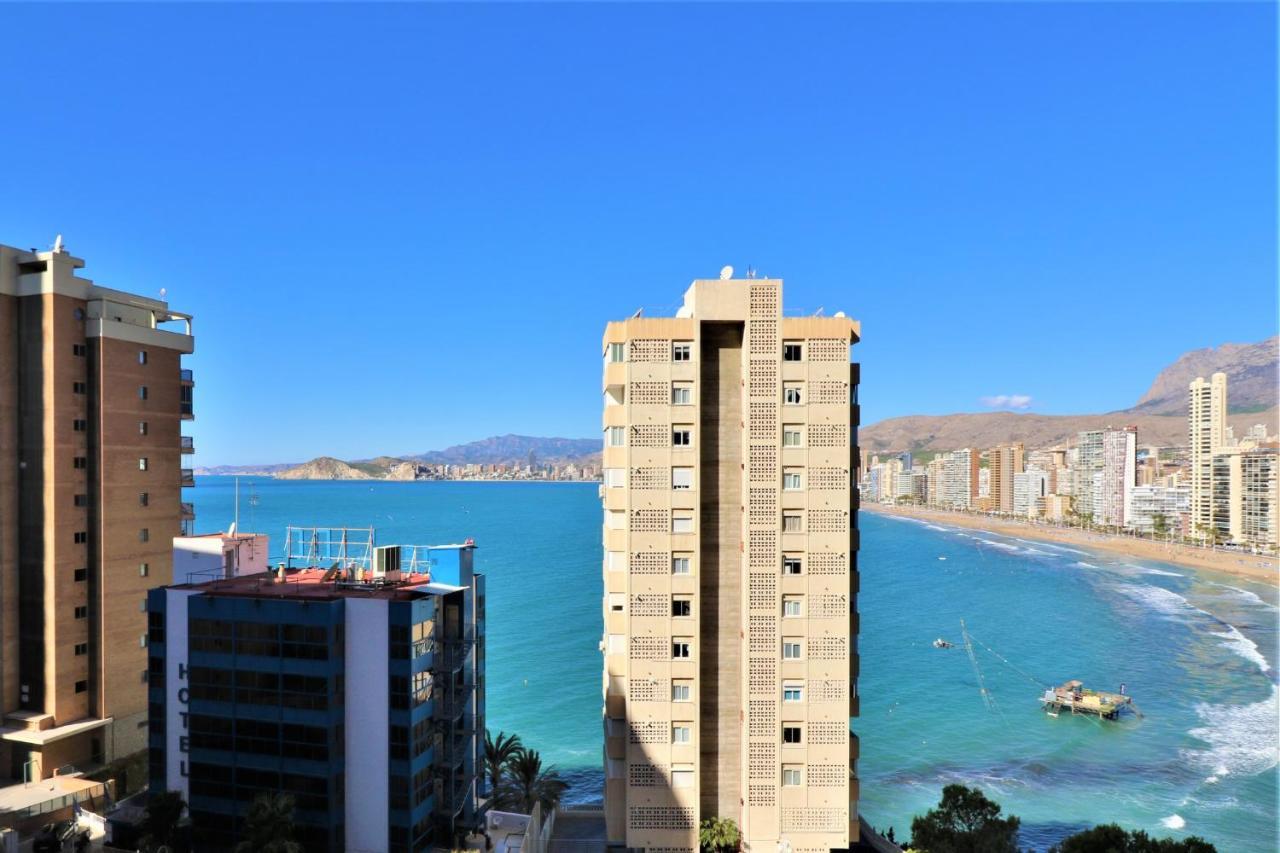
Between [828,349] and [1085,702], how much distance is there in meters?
77.1

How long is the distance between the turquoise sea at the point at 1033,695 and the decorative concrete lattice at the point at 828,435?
4122 centimetres

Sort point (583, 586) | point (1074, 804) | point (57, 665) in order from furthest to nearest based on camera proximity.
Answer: point (583, 586), point (1074, 804), point (57, 665)

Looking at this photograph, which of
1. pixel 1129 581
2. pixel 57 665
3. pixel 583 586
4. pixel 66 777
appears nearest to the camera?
pixel 66 777

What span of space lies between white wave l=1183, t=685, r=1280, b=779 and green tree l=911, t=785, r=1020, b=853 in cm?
5161

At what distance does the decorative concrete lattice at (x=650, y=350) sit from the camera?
34.8m

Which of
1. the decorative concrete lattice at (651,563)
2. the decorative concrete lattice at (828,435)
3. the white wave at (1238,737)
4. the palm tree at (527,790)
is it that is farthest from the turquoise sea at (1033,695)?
the decorative concrete lattice at (828,435)

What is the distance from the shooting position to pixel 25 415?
4891 cm

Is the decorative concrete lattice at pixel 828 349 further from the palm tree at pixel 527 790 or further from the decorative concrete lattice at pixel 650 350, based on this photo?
the palm tree at pixel 527 790

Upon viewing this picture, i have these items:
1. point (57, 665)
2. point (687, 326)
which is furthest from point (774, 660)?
point (57, 665)

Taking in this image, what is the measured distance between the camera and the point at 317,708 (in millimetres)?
33500

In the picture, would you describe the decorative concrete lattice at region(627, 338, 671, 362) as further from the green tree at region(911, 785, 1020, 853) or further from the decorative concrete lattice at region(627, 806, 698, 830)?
the green tree at region(911, 785, 1020, 853)

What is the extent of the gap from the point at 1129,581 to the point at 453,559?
186 meters

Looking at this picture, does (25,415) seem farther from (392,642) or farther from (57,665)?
(392,642)

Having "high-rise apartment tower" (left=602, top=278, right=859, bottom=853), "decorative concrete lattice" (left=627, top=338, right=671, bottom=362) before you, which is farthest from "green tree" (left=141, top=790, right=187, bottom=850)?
"decorative concrete lattice" (left=627, top=338, right=671, bottom=362)
